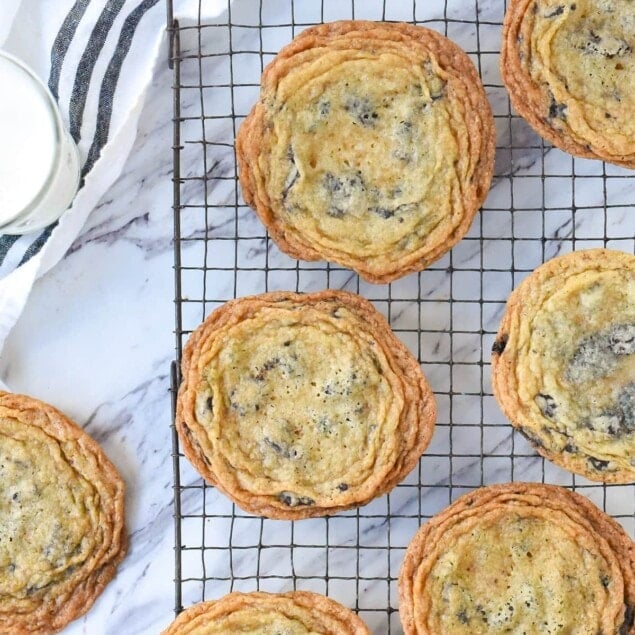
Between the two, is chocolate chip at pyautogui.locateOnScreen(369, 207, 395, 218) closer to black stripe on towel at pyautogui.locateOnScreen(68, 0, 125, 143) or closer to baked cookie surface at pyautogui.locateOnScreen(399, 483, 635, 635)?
baked cookie surface at pyautogui.locateOnScreen(399, 483, 635, 635)

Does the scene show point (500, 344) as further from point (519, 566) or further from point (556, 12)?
point (556, 12)

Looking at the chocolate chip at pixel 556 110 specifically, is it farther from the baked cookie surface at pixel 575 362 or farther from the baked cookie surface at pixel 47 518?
the baked cookie surface at pixel 47 518

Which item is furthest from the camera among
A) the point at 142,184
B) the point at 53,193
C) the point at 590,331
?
the point at 142,184

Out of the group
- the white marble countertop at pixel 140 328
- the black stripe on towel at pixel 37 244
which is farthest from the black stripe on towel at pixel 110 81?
the black stripe on towel at pixel 37 244

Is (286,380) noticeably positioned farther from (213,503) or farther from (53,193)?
(53,193)

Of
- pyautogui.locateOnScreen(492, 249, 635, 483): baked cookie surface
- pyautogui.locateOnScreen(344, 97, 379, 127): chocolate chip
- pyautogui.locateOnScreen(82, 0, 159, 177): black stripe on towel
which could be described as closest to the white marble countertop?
pyautogui.locateOnScreen(82, 0, 159, 177): black stripe on towel

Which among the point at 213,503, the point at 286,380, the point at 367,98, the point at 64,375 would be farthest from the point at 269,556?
the point at 367,98

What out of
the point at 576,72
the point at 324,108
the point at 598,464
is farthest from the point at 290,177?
the point at 598,464
